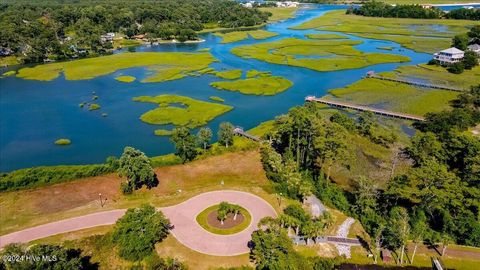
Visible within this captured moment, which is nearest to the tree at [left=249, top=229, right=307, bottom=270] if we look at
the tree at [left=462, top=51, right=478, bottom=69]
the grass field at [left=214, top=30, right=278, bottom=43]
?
the tree at [left=462, top=51, right=478, bottom=69]

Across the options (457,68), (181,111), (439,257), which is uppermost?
(457,68)

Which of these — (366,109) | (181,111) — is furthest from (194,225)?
(366,109)

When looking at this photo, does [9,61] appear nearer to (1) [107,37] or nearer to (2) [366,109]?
(1) [107,37]

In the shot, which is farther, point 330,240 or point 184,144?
point 184,144

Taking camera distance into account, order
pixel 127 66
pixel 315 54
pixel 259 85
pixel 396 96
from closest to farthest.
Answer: pixel 396 96
pixel 259 85
pixel 127 66
pixel 315 54

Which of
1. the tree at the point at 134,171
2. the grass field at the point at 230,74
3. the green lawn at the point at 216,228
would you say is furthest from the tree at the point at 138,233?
the grass field at the point at 230,74

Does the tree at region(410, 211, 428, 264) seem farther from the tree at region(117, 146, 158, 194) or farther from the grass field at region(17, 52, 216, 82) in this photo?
the grass field at region(17, 52, 216, 82)

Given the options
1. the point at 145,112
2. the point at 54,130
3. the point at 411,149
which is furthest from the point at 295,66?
the point at 54,130
